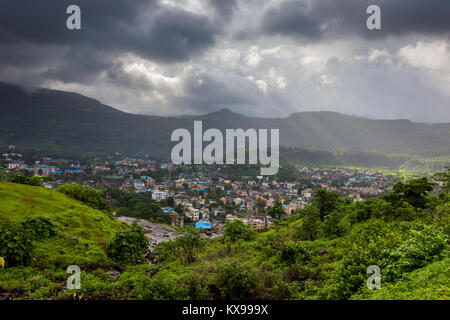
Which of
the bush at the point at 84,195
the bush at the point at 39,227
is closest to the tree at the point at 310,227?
the bush at the point at 39,227

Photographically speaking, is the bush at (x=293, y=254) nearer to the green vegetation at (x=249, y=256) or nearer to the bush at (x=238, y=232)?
the green vegetation at (x=249, y=256)

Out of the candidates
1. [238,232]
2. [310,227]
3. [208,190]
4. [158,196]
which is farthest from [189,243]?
[208,190]

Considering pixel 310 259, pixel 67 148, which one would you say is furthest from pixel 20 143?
pixel 310 259

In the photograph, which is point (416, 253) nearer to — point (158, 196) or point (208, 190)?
point (158, 196)

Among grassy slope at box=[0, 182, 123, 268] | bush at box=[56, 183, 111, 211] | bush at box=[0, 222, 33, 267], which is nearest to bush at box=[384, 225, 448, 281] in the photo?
grassy slope at box=[0, 182, 123, 268]

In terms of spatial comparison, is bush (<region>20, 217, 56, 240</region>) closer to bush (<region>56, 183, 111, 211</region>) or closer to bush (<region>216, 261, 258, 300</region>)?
Answer: bush (<region>216, 261, 258, 300</region>)
